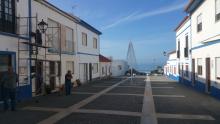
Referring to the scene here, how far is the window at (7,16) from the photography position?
505 inches

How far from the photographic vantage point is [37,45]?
14664 millimetres

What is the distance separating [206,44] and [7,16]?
438 inches

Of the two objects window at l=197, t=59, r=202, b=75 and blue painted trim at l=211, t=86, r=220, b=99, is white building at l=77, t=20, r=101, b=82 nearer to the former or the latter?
window at l=197, t=59, r=202, b=75

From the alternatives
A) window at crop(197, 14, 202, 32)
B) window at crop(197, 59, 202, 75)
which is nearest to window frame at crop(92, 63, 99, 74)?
window at crop(197, 59, 202, 75)

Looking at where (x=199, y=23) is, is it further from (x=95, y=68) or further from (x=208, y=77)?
(x=95, y=68)

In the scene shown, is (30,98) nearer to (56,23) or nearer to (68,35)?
(56,23)

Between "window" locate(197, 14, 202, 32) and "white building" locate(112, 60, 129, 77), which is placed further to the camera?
"white building" locate(112, 60, 129, 77)

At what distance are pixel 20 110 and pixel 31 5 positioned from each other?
621 cm

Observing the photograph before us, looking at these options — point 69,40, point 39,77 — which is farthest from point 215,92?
point 69,40

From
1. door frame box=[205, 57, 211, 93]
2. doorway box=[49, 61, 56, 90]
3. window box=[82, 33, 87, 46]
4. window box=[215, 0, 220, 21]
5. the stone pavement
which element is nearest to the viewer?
the stone pavement

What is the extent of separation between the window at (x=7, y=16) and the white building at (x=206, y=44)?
9788 mm

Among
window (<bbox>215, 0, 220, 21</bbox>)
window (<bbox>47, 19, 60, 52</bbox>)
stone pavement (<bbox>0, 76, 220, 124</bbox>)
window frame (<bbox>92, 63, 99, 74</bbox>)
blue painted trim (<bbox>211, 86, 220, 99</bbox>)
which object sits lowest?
stone pavement (<bbox>0, 76, 220, 124</bbox>)

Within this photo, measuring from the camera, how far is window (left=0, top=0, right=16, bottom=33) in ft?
42.1

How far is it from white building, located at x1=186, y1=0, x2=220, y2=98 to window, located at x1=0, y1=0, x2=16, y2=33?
9788 millimetres
